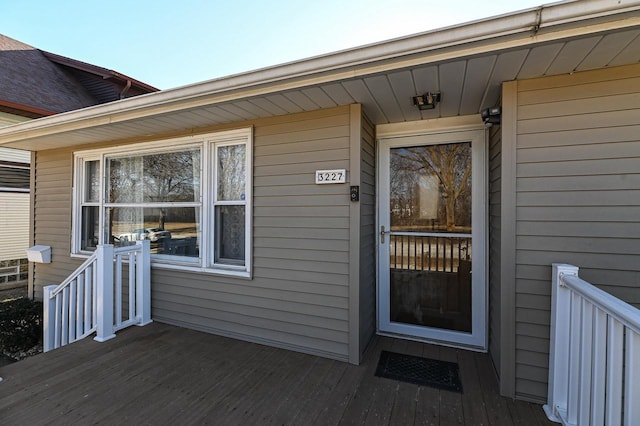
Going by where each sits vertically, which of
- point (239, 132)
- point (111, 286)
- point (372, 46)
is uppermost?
point (372, 46)

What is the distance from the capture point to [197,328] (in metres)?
3.18

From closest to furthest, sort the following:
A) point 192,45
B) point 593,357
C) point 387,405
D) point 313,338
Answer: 1. point 593,357
2. point 387,405
3. point 313,338
4. point 192,45

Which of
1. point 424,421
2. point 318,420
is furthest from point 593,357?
point 318,420

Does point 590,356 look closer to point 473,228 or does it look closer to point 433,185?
point 473,228

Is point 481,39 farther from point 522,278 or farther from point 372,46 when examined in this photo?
point 522,278

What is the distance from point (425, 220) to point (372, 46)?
1717 mm

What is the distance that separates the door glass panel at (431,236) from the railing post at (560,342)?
906mm

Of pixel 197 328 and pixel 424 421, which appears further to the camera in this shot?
pixel 197 328

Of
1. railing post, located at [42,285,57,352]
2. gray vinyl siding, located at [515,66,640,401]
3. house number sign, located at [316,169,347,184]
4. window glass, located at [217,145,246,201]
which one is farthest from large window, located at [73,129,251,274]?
gray vinyl siding, located at [515,66,640,401]

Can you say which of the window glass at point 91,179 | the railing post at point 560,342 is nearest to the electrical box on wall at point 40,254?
the window glass at point 91,179

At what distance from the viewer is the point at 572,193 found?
75.8 inches

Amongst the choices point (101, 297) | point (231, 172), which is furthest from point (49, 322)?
point (231, 172)

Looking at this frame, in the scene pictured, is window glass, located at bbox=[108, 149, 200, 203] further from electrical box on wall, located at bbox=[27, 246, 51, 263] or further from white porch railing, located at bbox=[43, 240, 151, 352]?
electrical box on wall, located at bbox=[27, 246, 51, 263]

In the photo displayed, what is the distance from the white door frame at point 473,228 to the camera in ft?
8.81
